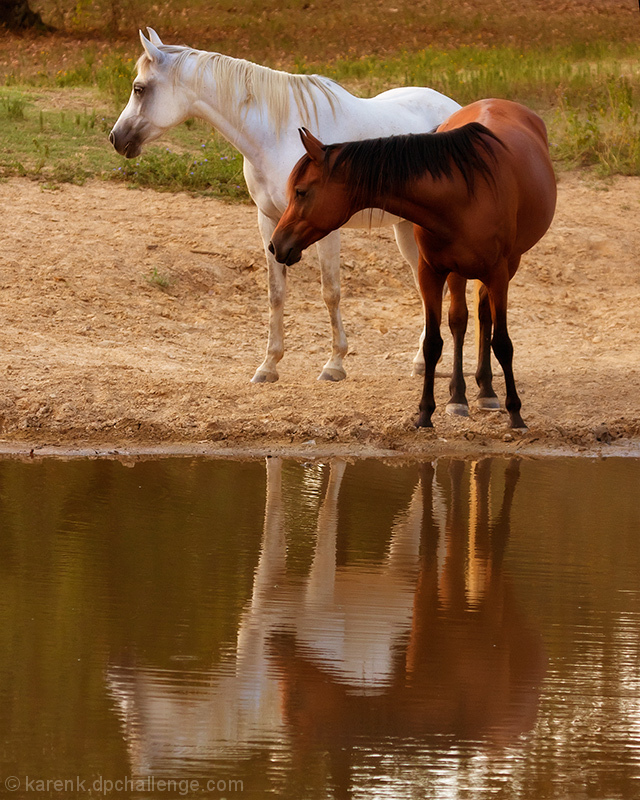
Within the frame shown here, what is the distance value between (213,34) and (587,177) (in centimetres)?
1260

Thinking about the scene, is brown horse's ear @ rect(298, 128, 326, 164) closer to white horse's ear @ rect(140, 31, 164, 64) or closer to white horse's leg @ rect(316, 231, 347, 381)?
white horse's leg @ rect(316, 231, 347, 381)

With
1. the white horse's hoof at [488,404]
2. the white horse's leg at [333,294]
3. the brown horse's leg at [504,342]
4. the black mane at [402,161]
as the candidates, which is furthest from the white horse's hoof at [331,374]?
the black mane at [402,161]

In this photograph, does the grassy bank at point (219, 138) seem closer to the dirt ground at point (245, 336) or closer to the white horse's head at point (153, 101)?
the dirt ground at point (245, 336)

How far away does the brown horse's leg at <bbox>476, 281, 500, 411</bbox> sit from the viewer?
659 cm

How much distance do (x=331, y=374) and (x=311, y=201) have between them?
1930 mm

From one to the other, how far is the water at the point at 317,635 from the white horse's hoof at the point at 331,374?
171cm

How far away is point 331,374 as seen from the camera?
7.14 metres

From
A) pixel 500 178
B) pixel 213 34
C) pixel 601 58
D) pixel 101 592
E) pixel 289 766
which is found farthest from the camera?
pixel 213 34

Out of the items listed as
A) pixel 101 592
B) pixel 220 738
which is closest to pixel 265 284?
pixel 101 592

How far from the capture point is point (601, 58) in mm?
15781

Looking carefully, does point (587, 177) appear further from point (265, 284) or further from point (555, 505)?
point (555, 505)

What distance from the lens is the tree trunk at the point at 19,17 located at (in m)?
22.1

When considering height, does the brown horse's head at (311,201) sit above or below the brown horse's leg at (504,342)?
above

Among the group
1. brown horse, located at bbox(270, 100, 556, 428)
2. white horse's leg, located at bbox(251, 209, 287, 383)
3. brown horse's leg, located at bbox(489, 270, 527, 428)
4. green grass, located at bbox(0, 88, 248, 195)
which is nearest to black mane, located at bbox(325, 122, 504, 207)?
brown horse, located at bbox(270, 100, 556, 428)
